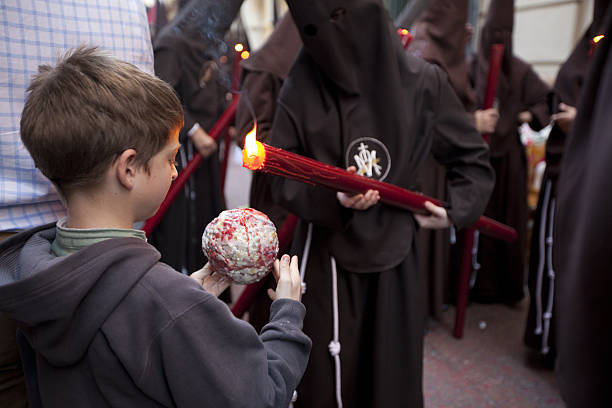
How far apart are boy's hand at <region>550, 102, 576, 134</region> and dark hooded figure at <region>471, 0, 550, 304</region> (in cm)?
65

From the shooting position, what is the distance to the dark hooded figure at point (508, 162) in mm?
3314

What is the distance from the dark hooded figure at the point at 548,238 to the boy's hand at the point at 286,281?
7.24 feet

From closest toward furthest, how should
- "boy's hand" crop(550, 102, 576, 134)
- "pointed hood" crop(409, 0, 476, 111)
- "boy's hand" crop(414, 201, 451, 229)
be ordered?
"boy's hand" crop(414, 201, 451, 229) → "boy's hand" crop(550, 102, 576, 134) → "pointed hood" crop(409, 0, 476, 111)

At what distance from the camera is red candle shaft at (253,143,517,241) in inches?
39.0

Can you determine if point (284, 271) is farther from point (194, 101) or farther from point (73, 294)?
point (194, 101)

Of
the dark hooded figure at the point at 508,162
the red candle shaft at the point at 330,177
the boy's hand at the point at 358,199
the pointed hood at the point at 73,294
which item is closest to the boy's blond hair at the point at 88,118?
the pointed hood at the point at 73,294

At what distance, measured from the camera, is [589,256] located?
0.77m

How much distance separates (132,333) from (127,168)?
11.2 inches

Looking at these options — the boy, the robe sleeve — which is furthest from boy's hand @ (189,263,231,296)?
the robe sleeve

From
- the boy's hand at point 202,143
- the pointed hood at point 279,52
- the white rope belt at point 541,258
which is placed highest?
the pointed hood at point 279,52

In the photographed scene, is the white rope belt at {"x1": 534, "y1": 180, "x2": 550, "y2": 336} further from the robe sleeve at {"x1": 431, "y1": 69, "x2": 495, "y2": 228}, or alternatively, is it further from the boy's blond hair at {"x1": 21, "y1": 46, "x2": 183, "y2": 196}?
the boy's blond hair at {"x1": 21, "y1": 46, "x2": 183, "y2": 196}

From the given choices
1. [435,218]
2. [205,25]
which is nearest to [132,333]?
[435,218]

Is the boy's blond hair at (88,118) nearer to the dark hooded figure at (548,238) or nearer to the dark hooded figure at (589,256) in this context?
the dark hooded figure at (589,256)

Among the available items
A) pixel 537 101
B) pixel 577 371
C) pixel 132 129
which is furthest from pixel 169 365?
pixel 537 101
